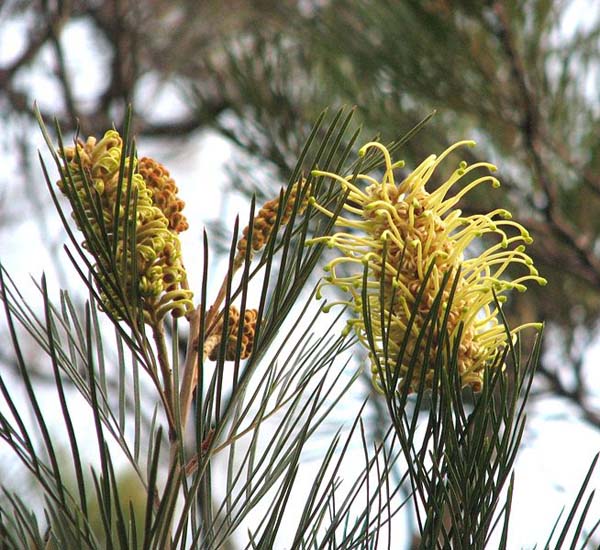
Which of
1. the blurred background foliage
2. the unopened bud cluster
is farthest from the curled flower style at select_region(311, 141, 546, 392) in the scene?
the blurred background foliage

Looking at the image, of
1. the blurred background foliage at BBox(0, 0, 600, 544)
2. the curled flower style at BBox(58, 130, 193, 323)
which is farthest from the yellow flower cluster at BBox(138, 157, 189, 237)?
the blurred background foliage at BBox(0, 0, 600, 544)

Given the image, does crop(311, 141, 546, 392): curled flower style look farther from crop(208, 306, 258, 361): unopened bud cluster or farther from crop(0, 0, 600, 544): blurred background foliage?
crop(0, 0, 600, 544): blurred background foliage

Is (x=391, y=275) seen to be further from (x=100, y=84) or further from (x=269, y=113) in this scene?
(x=100, y=84)

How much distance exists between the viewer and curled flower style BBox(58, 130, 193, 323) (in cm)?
32

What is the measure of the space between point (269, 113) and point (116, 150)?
688mm

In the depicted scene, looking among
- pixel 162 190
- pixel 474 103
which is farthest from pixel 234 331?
pixel 474 103

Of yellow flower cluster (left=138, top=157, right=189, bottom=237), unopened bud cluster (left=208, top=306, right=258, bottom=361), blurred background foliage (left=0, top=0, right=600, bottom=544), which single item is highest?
blurred background foliage (left=0, top=0, right=600, bottom=544)

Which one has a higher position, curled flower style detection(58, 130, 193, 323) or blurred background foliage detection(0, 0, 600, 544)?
blurred background foliage detection(0, 0, 600, 544)

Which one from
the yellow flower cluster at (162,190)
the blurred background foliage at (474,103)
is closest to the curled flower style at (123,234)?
the yellow flower cluster at (162,190)

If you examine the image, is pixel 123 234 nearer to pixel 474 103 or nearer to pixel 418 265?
pixel 418 265

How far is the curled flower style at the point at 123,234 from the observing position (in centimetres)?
32

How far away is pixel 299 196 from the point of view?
0.31m

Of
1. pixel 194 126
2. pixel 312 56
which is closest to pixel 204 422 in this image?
pixel 312 56

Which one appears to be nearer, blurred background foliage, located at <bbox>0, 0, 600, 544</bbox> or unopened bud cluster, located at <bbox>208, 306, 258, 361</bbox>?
unopened bud cluster, located at <bbox>208, 306, 258, 361</bbox>
